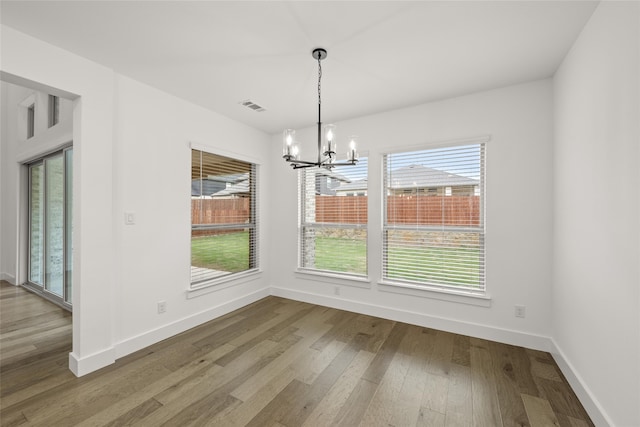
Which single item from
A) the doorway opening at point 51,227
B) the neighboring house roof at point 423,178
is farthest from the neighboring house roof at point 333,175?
the doorway opening at point 51,227

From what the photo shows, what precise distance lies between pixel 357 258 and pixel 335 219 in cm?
66

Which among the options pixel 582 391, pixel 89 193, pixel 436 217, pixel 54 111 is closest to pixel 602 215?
pixel 582 391

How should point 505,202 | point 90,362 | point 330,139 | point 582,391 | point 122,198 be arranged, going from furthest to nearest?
point 505,202 < point 122,198 < point 90,362 < point 330,139 < point 582,391

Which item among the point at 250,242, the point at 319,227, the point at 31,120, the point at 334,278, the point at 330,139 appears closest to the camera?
the point at 330,139

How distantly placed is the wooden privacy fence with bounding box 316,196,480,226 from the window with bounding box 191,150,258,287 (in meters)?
1.13

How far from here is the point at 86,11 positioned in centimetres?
182

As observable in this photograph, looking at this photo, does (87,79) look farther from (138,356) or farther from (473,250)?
(473,250)

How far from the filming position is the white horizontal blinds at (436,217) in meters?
3.12

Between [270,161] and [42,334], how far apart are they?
11.6 feet

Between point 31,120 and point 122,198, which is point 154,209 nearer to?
point 122,198

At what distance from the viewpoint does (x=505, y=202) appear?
2.92 m

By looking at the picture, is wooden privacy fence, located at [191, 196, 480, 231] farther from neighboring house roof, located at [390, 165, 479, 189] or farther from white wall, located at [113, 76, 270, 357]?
white wall, located at [113, 76, 270, 357]

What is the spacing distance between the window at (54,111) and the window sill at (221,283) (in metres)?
3.22

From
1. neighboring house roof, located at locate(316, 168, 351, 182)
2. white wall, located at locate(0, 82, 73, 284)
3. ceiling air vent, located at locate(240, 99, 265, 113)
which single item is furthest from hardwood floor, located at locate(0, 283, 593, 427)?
ceiling air vent, located at locate(240, 99, 265, 113)
